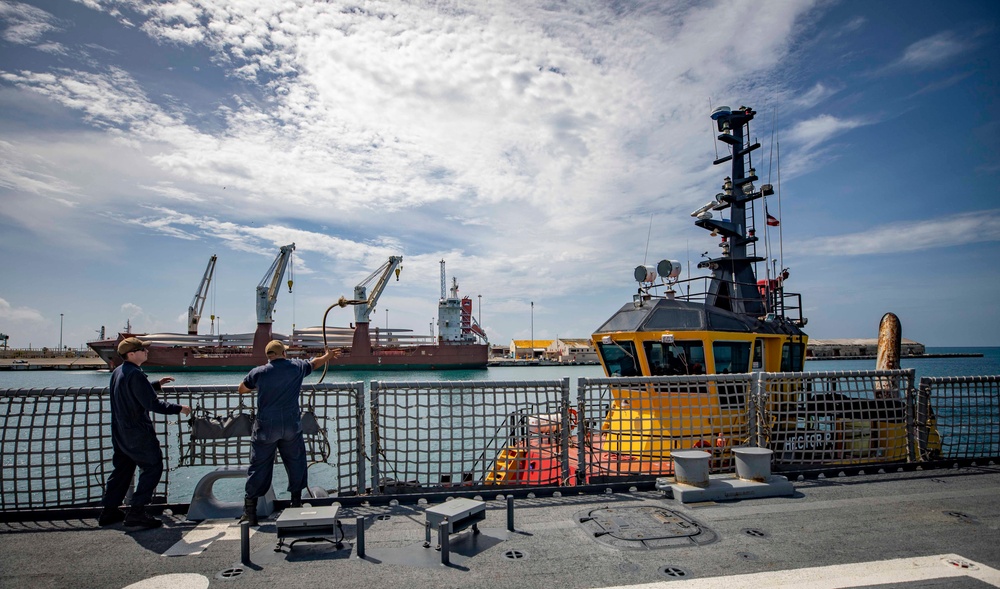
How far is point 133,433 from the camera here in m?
4.91

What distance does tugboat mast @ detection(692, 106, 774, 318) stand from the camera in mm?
10617

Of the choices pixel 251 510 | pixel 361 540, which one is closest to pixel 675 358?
pixel 361 540

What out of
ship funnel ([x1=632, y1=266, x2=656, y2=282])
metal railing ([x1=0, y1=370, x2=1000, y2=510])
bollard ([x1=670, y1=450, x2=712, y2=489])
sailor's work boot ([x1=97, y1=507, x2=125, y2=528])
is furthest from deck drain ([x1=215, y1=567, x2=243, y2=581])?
ship funnel ([x1=632, y1=266, x2=656, y2=282])

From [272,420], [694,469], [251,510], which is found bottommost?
[251,510]

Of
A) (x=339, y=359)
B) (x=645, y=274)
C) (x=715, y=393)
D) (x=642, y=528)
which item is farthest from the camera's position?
(x=339, y=359)

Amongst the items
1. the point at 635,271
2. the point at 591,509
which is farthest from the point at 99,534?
the point at 635,271

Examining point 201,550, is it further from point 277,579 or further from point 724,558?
point 724,558

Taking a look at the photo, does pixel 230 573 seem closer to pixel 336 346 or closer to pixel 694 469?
pixel 694 469

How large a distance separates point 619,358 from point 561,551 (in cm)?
501

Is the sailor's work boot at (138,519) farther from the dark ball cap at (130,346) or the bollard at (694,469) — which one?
the bollard at (694,469)

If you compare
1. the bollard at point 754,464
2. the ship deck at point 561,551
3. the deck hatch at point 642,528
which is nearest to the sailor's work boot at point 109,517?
the ship deck at point 561,551

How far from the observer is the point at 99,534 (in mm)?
4703

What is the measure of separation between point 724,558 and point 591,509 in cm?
152

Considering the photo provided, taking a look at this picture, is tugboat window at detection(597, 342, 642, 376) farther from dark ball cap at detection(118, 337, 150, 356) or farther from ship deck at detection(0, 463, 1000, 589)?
dark ball cap at detection(118, 337, 150, 356)
